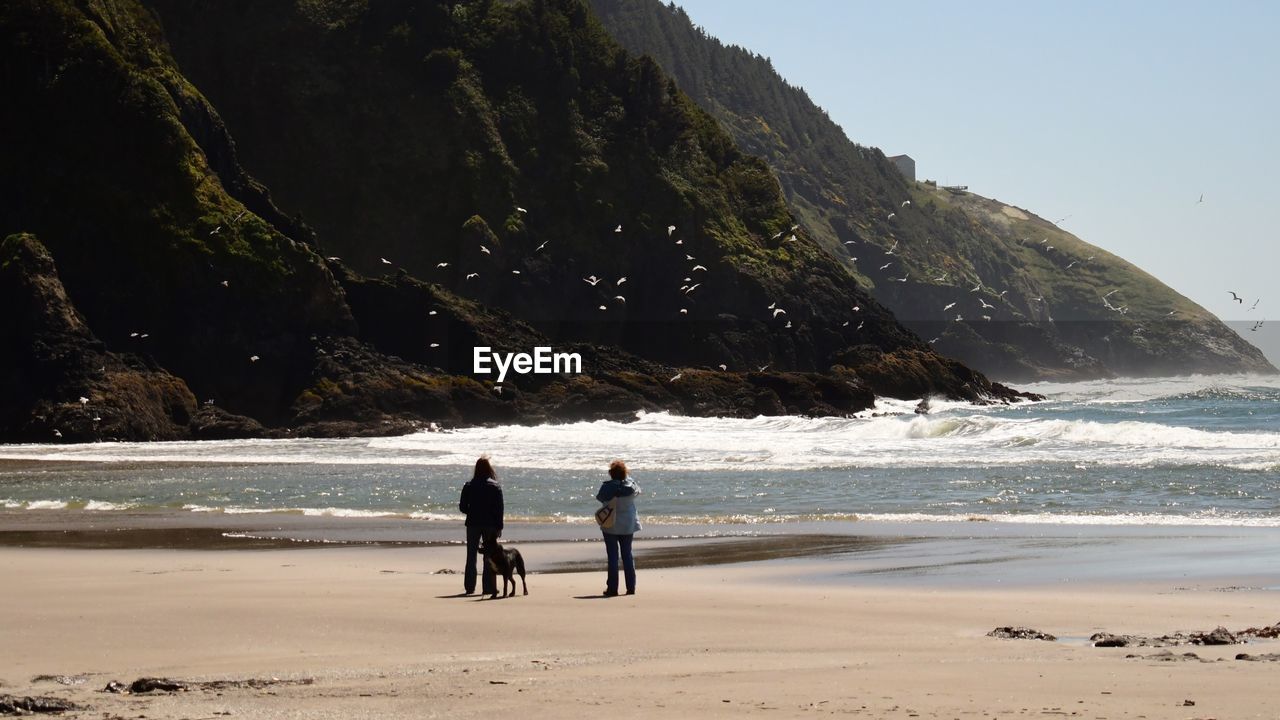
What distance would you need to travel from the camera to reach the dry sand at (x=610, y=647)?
7227 mm

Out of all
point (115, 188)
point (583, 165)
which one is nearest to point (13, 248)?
point (115, 188)

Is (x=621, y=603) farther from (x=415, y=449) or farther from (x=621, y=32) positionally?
(x=621, y=32)

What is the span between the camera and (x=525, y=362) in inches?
2463

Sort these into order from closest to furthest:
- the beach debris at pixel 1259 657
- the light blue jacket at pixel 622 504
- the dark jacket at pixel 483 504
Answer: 1. the beach debris at pixel 1259 657
2. the light blue jacket at pixel 622 504
3. the dark jacket at pixel 483 504

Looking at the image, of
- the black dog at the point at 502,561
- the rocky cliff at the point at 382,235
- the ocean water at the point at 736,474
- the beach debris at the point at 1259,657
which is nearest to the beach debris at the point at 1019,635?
the beach debris at the point at 1259,657

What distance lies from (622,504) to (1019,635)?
4657mm

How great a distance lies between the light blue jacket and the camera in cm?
1328

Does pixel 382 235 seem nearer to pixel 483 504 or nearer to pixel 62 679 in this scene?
pixel 483 504

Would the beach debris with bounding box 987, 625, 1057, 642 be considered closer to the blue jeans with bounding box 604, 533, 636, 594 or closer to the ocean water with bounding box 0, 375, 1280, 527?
the blue jeans with bounding box 604, 533, 636, 594

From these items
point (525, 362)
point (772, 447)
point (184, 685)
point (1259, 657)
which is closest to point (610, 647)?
point (184, 685)

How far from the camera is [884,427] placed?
51.2 m

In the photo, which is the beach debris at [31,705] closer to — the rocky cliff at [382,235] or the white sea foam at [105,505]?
the white sea foam at [105,505]

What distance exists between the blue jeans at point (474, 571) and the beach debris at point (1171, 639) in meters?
5.34

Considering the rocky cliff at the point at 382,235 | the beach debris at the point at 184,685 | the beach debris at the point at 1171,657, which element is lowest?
the beach debris at the point at 1171,657
